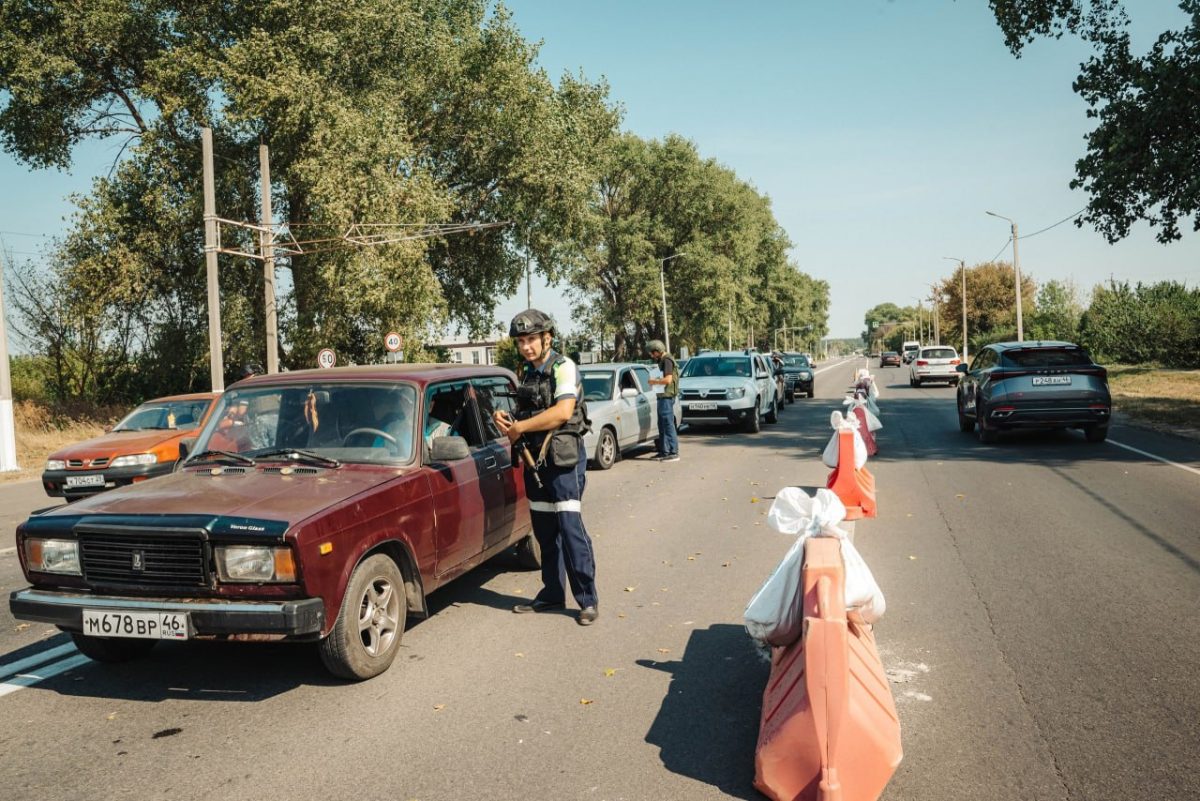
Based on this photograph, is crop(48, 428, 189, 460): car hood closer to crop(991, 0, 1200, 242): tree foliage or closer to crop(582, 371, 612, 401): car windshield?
crop(582, 371, 612, 401): car windshield

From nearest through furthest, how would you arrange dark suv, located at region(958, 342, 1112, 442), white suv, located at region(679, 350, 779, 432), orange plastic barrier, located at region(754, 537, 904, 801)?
orange plastic barrier, located at region(754, 537, 904, 801) → dark suv, located at region(958, 342, 1112, 442) → white suv, located at region(679, 350, 779, 432)

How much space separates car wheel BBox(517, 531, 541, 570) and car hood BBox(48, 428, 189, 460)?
7.51m

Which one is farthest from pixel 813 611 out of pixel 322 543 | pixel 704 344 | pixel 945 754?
pixel 704 344

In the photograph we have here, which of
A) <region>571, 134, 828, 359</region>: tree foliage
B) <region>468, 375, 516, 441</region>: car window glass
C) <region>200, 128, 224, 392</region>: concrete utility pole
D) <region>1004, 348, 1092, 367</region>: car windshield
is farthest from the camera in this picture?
<region>571, 134, 828, 359</region>: tree foliage

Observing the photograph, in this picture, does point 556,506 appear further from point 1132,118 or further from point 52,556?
point 1132,118

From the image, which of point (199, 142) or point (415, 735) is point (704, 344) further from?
point (415, 735)

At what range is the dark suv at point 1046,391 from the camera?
14508mm

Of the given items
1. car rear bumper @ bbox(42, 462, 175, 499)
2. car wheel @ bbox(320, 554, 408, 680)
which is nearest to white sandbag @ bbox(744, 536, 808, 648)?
car wheel @ bbox(320, 554, 408, 680)

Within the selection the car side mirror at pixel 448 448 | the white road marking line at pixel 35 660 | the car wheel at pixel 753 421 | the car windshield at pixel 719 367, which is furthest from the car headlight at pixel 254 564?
the car windshield at pixel 719 367

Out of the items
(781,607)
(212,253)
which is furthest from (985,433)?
(212,253)

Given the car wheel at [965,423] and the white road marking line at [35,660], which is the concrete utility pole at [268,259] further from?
the white road marking line at [35,660]

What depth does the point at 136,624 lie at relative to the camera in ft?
14.1

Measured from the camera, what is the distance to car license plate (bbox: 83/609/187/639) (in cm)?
422

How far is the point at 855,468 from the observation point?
9.86 metres
